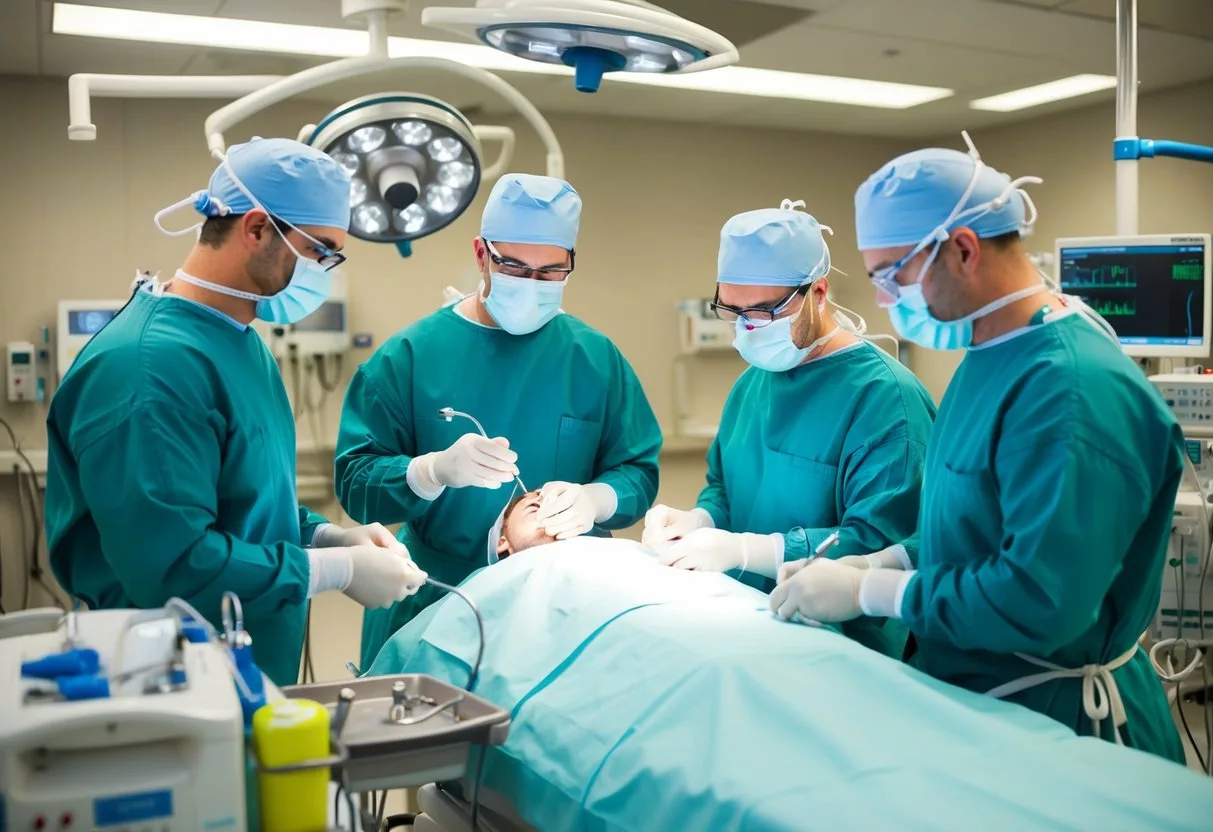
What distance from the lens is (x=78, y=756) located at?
108 centimetres

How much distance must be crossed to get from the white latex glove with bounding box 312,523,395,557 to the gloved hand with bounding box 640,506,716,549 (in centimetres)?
47

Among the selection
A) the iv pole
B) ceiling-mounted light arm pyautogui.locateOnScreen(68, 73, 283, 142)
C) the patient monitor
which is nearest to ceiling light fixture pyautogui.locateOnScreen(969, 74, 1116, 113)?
the iv pole

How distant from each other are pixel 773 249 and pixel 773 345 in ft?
0.57

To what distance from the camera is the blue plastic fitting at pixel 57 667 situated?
113 centimetres

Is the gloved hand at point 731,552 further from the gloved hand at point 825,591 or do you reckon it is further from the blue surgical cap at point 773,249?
the blue surgical cap at point 773,249

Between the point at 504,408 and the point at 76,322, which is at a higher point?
the point at 76,322

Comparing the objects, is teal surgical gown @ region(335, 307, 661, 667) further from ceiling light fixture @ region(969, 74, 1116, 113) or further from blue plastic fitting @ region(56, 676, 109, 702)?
ceiling light fixture @ region(969, 74, 1116, 113)

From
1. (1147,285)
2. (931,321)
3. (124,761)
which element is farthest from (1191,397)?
(124,761)

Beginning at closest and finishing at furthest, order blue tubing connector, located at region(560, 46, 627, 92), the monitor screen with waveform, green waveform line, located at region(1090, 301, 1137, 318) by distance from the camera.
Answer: blue tubing connector, located at region(560, 46, 627, 92) < the monitor screen with waveform < green waveform line, located at region(1090, 301, 1137, 318)

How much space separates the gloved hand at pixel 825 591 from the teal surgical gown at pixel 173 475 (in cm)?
73

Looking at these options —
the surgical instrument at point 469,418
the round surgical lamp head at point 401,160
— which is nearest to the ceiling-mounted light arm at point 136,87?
the round surgical lamp head at point 401,160

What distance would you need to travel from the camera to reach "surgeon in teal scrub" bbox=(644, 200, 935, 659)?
191 cm

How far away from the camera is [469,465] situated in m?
2.04

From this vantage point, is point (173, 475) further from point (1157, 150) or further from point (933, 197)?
point (1157, 150)
